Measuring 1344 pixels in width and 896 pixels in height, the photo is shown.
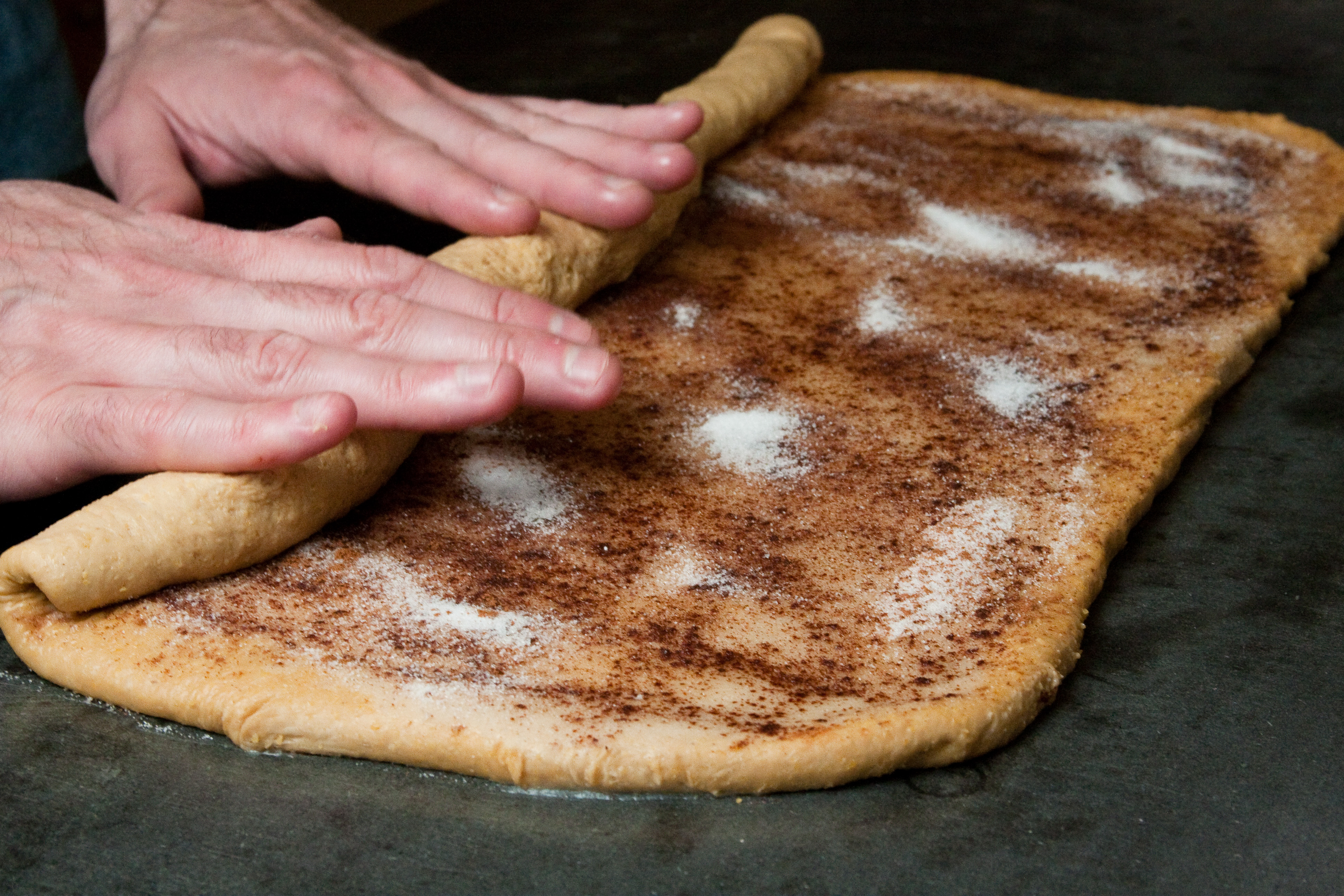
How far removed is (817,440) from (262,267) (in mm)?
668

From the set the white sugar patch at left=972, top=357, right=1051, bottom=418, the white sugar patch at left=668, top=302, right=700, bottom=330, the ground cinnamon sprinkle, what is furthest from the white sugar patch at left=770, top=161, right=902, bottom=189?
the white sugar patch at left=972, top=357, right=1051, bottom=418

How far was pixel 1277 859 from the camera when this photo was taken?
101 cm

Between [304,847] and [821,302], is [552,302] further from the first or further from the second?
[304,847]

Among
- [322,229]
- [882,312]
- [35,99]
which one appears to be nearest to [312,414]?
[322,229]

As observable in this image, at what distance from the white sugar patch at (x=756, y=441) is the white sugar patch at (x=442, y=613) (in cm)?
34

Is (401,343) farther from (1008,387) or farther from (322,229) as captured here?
(1008,387)

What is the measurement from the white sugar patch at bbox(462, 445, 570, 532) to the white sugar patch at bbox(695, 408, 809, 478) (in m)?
0.19

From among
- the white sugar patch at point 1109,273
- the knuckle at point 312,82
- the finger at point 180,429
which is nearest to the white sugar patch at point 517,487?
the finger at point 180,429

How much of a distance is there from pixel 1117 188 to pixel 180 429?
1540 mm

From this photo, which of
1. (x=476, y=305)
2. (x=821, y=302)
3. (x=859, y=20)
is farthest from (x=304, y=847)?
(x=859, y=20)

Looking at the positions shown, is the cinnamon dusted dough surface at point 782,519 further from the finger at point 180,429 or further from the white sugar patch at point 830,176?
the finger at point 180,429

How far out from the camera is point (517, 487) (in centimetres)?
137

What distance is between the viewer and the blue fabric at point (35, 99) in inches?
83.0

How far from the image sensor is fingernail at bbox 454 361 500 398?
1.16 metres
